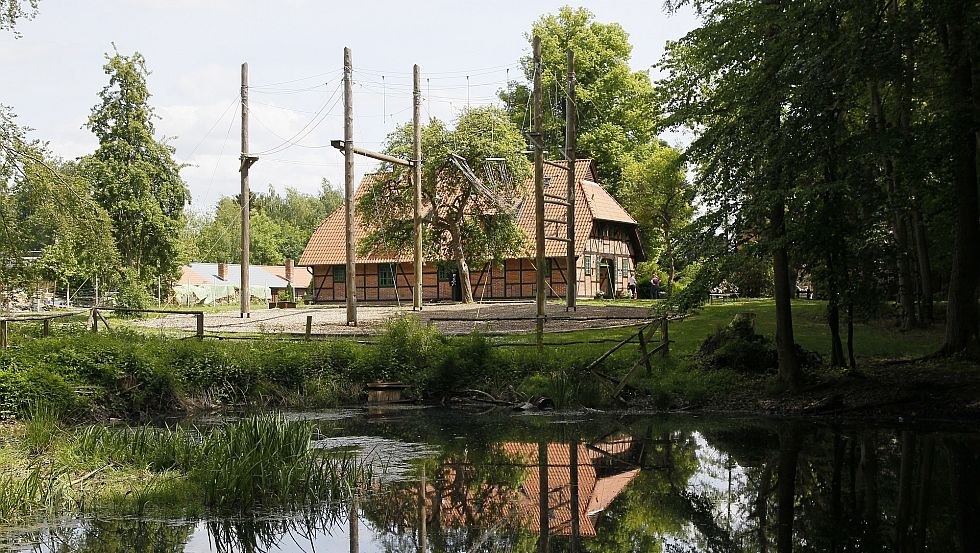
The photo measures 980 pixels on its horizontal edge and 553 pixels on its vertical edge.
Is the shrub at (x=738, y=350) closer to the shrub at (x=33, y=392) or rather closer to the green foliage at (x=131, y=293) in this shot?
the shrub at (x=33, y=392)

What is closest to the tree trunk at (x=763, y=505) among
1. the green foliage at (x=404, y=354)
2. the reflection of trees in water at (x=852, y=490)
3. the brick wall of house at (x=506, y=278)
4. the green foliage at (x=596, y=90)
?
the reflection of trees in water at (x=852, y=490)

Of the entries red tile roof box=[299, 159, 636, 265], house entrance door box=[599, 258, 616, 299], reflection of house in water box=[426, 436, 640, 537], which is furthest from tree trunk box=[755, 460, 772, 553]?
house entrance door box=[599, 258, 616, 299]

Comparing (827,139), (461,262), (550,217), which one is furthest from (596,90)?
(827,139)

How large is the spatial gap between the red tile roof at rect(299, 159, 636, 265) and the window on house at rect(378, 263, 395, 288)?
Answer: 0.98 metres

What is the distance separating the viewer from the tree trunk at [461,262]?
4141cm

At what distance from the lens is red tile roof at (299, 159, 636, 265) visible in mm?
44062

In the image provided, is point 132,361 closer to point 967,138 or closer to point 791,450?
point 791,450

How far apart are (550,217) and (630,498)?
3586cm

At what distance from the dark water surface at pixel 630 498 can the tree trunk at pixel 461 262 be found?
2589cm

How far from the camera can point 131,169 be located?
42.9m

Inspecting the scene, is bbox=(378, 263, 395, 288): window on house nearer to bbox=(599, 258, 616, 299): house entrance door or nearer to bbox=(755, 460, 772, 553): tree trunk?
bbox=(599, 258, 616, 299): house entrance door

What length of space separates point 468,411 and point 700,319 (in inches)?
436

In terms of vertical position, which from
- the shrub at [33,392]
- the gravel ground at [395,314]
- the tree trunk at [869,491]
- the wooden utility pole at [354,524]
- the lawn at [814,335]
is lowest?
the wooden utility pole at [354,524]

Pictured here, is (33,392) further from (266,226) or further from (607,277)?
(266,226)
